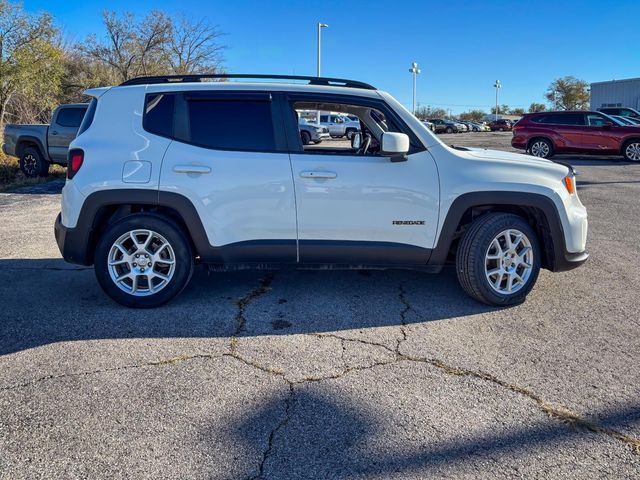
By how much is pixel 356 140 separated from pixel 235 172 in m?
1.86

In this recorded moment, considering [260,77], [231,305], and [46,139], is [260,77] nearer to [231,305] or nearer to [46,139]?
[231,305]

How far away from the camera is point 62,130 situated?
1235 cm

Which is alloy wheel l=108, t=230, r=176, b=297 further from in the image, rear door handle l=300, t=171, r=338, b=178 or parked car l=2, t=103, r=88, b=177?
parked car l=2, t=103, r=88, b=177

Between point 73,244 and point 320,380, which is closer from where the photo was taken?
point 320,380

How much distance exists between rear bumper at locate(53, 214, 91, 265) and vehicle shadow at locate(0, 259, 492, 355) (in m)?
0.42

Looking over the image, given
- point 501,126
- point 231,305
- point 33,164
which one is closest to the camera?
point 231,305

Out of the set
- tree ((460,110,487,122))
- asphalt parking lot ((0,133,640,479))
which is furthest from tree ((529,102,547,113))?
asphalt parking lot ((0,133,640,479))

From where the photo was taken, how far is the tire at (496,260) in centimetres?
425

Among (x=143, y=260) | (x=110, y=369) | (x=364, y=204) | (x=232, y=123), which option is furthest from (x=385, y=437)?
(x=232, y=123)

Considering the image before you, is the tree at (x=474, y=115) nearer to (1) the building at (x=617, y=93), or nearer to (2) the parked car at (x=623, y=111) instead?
(1) the building at (x=617, y=93)

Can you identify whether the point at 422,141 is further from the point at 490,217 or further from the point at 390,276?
the point at 390,276

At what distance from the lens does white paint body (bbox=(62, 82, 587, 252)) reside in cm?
416

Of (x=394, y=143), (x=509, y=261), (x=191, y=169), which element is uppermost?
(x=394, y=143)

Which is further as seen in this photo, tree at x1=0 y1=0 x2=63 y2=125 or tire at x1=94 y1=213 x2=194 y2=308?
tree at x1=0 y1=0 x2=63 y2=125
